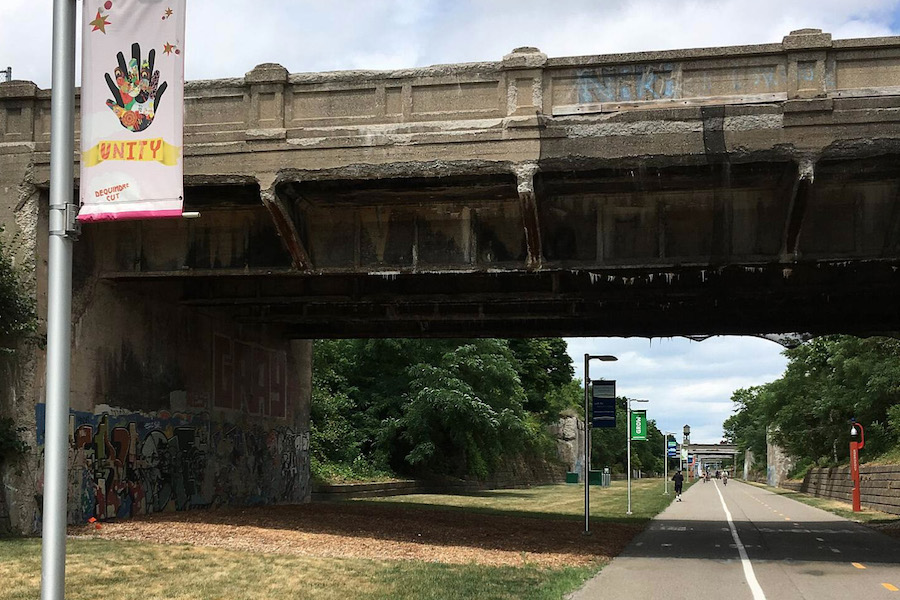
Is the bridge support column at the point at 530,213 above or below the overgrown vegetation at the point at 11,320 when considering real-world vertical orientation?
above

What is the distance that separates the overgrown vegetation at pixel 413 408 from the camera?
151ft

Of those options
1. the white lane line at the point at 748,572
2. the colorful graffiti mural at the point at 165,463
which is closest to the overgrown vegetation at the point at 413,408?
the colorful graffiti mural at the point at 165,463

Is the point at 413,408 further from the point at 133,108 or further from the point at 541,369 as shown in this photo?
the point at 133,108

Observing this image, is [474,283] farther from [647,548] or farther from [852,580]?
[852,580]

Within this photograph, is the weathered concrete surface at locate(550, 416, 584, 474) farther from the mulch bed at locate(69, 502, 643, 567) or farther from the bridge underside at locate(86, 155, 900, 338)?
the bridge underside at locate(86, 155, 900, 338)

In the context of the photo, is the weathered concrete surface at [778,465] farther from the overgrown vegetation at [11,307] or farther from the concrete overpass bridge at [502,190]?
the overgrown vegetation at [11,307]

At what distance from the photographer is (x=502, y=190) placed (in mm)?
18516

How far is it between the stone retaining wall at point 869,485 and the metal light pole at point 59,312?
3378 centimetres

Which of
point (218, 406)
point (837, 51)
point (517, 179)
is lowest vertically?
point (218, 406)

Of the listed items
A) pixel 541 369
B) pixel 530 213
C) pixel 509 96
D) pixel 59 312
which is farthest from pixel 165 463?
pixel 541 369

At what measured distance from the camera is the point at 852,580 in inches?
606

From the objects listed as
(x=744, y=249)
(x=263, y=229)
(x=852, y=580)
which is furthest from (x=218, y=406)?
(x=852, y=580)

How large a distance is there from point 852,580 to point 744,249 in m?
6.08


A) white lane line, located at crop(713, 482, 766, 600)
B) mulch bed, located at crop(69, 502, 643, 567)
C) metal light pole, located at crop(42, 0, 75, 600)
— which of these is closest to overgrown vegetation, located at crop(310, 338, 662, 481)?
mulch bed, located at crop(69, 502, 643, 567)
